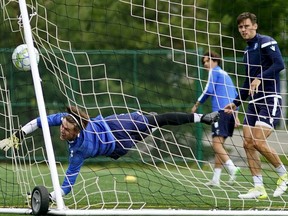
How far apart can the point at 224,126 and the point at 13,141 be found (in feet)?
11.5

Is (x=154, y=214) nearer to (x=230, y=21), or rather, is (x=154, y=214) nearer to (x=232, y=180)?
(x=232, y=180)

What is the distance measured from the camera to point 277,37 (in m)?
14.2

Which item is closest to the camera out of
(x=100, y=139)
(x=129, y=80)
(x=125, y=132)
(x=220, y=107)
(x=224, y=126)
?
(x=100, y=139)

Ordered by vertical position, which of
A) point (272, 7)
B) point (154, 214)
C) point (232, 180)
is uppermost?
point (272, 7)

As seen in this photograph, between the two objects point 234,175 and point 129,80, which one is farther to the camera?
point 129,80

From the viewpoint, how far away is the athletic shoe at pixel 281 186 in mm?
9602

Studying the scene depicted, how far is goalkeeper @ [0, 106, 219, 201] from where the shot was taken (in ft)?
28.2

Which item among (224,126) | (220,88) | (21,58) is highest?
(21,58)

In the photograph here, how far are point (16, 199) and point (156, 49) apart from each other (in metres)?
7.12

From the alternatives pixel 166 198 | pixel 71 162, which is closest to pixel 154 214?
pixel 71 162

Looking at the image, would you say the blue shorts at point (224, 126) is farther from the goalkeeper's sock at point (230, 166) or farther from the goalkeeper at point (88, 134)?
the goalkeeper at point (88, 134)

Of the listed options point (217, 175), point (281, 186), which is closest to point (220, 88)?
point (217, 175)

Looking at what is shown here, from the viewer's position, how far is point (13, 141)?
29.5ft

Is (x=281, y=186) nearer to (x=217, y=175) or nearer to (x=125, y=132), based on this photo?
(x=217, y=175)
